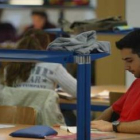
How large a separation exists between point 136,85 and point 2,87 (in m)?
1.21

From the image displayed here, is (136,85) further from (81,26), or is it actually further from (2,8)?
(2,8)

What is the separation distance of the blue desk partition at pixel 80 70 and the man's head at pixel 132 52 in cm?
80

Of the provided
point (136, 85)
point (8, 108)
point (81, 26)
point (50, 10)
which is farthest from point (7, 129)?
point (50, 10)

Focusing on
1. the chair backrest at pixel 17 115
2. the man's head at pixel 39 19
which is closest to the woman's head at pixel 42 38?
the chair backrest at pixel 17 115

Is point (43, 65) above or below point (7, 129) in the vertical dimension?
above

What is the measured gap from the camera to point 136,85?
3.26 m

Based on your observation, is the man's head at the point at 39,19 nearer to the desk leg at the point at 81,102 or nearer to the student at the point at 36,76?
the student at the point at 36,76

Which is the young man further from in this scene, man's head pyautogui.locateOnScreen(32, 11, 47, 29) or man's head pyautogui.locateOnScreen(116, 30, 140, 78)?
man's head pyautogui.locateOnScreen(32, 11, 47, 29)

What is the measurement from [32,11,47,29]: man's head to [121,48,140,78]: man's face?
4.88 metres

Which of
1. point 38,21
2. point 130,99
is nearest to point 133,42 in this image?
point 130,99

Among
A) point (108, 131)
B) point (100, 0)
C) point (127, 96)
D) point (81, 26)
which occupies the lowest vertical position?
point (108, 131)

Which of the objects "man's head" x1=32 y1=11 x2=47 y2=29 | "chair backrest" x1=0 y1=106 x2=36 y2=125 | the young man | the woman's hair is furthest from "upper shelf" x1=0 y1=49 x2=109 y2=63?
"man's head" x1=32 y1=11 x2=47 y2=29

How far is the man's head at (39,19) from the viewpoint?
7980mm

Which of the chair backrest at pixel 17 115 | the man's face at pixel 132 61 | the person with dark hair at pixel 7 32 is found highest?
the person with dark hair at pixel 7 32
